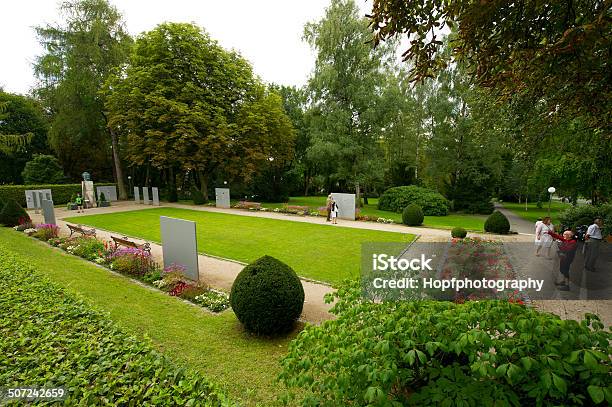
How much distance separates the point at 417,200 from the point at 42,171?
38.9m

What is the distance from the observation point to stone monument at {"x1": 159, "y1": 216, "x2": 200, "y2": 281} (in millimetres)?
10484

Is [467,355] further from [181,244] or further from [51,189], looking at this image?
[51,189]

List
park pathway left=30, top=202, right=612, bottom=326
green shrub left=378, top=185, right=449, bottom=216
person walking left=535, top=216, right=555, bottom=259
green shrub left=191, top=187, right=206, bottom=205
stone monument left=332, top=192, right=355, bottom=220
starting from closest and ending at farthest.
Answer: park pathway left=30, top=202, right=612, bottom=326 < person walking left=535, top=216, right=555, bottom=259 < stone monument left=332, top=192, right=355, bottom=220 < green shrub left=378, top=185, right=449, bottom=216 < green shrub left=191, top=187, right=206, bottom=205

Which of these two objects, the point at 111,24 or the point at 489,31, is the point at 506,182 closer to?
the point at 489,31

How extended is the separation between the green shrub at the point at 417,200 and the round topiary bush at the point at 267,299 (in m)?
21.9

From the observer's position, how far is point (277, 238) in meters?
17.1

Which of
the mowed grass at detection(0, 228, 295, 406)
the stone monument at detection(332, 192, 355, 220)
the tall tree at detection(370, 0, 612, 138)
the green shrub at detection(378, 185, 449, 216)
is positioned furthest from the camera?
the green shrub at detection(378, 185, 449, 216)

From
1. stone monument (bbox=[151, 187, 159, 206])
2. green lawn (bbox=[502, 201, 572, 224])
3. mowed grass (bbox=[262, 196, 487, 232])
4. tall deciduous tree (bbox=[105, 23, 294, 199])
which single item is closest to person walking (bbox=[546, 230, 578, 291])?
mowed grass (bbox=[262, 196, 487, 232])

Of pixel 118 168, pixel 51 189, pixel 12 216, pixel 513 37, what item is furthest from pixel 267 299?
pixel 118 168

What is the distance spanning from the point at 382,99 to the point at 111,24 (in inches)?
1108

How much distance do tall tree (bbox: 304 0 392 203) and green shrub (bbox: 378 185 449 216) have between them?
2.43 m

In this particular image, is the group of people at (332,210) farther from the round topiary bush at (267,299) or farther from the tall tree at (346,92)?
the round topiary bush at (267,299)

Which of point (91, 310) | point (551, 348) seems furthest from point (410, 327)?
point (91, 310)

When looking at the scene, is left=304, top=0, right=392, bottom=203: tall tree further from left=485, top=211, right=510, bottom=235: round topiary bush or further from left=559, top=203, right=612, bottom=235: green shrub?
left=559, top=203, right=612, bottom=235: green shrub
